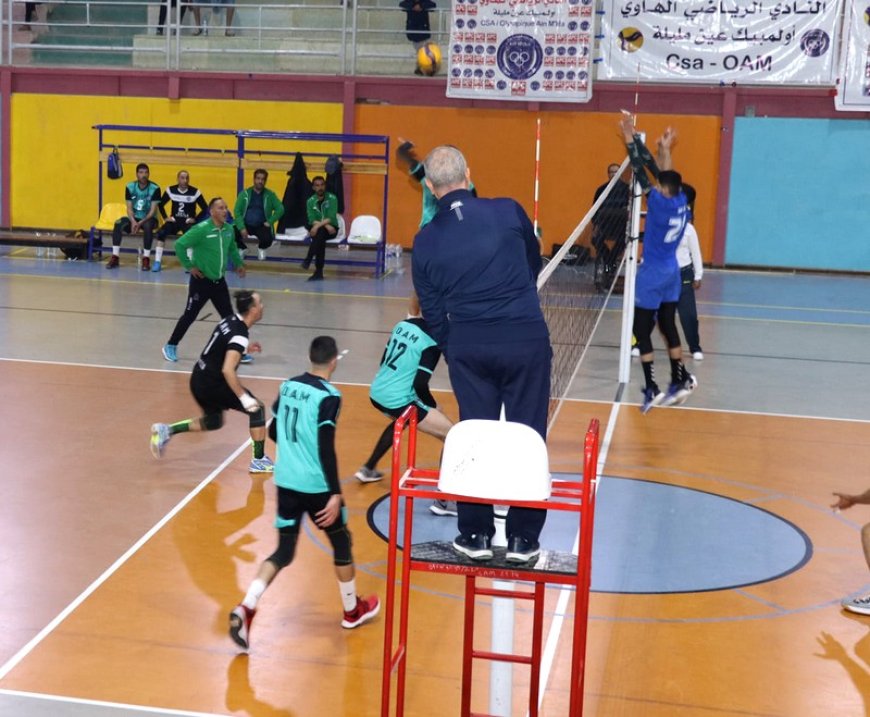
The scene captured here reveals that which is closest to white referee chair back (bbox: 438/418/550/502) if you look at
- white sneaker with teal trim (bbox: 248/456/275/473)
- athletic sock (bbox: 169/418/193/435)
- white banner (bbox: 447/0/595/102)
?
white sneaker with teal trim (bbox: 248/456/275/473)

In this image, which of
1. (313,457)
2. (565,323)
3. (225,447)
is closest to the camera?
(313,457)

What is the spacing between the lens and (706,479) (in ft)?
31.0

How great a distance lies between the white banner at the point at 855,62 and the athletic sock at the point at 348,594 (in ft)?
56.1

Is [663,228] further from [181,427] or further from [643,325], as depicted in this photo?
[181,427]

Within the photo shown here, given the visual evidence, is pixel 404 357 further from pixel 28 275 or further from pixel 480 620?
pixel 28 275

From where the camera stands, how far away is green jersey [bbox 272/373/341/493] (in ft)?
20.3

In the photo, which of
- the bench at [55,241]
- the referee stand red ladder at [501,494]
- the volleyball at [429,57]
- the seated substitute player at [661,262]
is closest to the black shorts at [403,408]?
the seated substitute player at [661,262]

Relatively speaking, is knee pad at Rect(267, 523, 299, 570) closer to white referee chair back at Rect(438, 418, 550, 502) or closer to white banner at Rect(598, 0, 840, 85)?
white referee chair back at Rect(438, 418, 550, 502)

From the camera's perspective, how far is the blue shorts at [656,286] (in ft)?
35.4

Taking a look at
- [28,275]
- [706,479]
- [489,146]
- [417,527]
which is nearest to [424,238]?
[417,527]

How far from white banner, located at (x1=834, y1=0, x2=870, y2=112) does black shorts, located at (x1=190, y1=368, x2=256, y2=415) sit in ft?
50.2

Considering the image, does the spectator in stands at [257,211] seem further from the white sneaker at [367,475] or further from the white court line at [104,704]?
the white court line at [104,704]

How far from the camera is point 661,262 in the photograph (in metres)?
10.8

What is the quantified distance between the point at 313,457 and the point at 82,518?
2.58 metres
